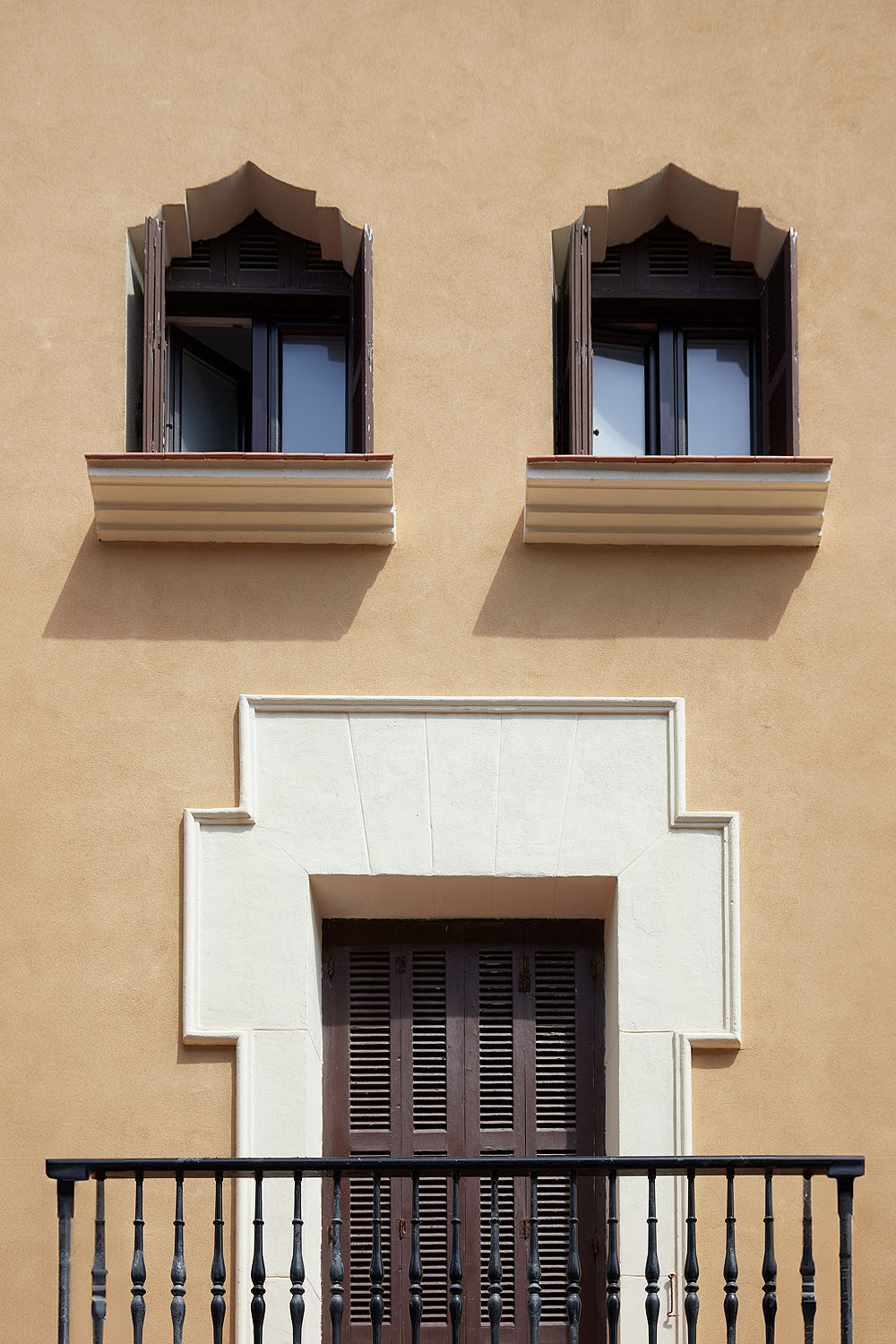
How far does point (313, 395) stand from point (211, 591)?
3.65ft

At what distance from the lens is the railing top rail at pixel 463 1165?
17.2ft

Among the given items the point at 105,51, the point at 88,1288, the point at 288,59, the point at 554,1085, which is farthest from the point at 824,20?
the point at 88,1288

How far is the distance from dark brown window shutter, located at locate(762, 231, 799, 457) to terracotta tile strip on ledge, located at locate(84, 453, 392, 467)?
1659 millimetres

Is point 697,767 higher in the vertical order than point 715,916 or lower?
higher

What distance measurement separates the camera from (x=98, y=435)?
6770 millimetres

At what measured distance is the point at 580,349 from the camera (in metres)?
6.76

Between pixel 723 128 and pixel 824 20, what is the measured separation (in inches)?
26.0

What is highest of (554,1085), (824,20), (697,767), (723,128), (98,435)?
(824,20)

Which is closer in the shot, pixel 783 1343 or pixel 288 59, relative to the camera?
pixel 783 1343

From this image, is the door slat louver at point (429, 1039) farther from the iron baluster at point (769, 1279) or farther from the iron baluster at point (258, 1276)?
the iron baluster at point (769, 1279)

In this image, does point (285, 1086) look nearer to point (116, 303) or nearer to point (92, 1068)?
point (92, 1068)

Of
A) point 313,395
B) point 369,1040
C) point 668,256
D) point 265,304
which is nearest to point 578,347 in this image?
point 668,256

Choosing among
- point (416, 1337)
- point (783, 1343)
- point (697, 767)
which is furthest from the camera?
point (697, 767)

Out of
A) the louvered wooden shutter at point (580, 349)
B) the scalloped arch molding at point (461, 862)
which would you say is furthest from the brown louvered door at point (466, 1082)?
the louvered wooden shutter at point (580, 349)
